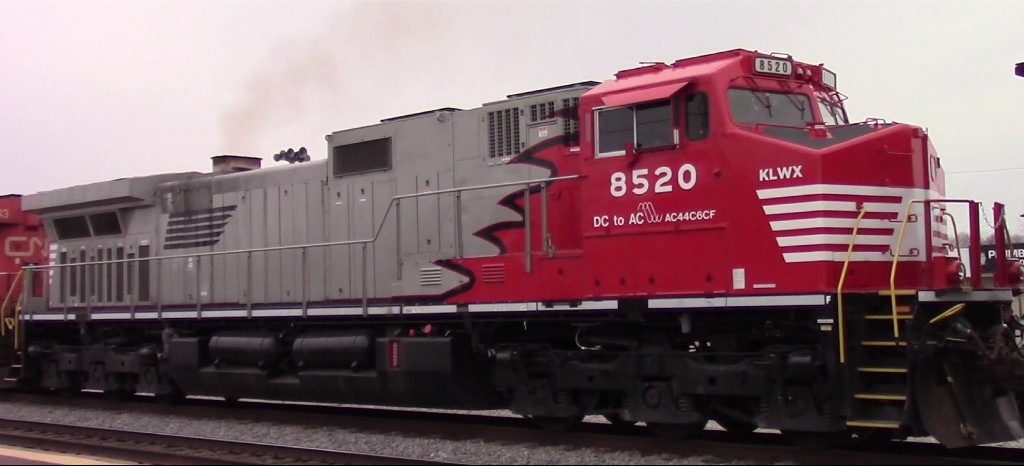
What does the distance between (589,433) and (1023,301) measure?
8.33m

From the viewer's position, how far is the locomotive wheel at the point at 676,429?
29.6ft

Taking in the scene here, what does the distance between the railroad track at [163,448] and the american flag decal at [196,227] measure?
3407mm

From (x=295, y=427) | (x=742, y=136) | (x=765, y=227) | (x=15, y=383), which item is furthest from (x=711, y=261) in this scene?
(x=15, y=383)

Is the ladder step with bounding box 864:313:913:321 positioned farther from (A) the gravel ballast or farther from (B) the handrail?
(B) the handrail

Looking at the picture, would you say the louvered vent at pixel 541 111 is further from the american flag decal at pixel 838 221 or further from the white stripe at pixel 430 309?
the american flag decal at pixel 838 221

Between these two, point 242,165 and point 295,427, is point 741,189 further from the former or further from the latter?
point 242,165

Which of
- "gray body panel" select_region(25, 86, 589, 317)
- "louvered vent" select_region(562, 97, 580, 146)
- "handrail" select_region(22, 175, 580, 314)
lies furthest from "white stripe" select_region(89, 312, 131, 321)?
"louvered vent" select_region(562, 97, 580, 146)

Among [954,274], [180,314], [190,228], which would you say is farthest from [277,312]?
[954,274]

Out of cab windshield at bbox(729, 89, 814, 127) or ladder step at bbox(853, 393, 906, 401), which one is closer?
ladder step at bbox(853, 393, 906, 401)

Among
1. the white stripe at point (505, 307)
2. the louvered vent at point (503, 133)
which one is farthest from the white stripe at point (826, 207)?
the louvered vent at point (503, 133)

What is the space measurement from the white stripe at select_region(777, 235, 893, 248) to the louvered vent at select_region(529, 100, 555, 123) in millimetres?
2965

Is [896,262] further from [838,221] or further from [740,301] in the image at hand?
[740,301]

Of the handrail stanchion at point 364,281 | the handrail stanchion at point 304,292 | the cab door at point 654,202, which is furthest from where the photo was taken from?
the handrail stanchion at point 304,292

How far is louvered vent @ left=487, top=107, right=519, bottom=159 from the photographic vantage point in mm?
10477
